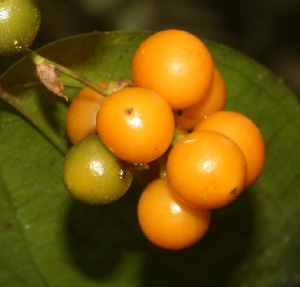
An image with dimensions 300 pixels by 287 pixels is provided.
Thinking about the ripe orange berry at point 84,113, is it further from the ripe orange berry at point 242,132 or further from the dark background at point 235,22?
the dark background at point 235,22

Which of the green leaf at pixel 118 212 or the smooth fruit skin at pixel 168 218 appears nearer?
the smooth fruit skin at pixel 168 218

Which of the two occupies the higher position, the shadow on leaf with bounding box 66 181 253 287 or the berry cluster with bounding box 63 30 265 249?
the berry cluster with bounding box 63 30 265 249

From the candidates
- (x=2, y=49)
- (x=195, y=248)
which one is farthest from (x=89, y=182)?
(x=195, y=248)

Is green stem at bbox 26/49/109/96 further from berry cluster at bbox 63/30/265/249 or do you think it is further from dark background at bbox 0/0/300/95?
dark background at bbox 0/0/300/95

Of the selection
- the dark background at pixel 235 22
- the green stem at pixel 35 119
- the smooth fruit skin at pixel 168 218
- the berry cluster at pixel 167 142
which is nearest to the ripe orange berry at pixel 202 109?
the berry cluster at pixel 167 142

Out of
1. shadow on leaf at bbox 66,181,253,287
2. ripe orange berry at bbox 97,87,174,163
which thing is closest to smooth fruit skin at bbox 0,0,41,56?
ripe orange berry at bbox 97,87,174,163

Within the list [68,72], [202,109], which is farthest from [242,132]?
[68,72]
